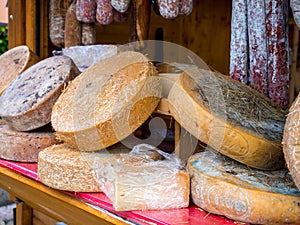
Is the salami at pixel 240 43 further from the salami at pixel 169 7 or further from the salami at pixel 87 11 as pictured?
the salami at pixel 87 11

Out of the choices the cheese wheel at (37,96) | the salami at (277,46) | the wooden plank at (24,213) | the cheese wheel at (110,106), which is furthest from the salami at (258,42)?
the wooden plank at (24,213)

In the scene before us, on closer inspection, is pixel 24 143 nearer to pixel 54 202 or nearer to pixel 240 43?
pixel 54 202

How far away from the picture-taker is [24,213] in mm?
2234

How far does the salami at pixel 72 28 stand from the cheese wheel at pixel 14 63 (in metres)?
0.23

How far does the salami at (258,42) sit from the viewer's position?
4.08ft

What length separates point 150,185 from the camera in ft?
3.57

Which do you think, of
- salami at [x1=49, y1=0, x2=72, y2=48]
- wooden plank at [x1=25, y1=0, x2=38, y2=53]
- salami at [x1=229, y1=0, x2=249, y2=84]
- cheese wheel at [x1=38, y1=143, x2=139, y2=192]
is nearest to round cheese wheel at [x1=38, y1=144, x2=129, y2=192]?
cheese wheel at [x1=38, y1=143, x2=139, y2=192]

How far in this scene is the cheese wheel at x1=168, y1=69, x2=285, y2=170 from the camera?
0.99 m

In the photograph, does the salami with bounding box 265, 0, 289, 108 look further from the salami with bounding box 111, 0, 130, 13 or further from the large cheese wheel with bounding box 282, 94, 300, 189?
the salami with bounding box 111, 0, 130, 13

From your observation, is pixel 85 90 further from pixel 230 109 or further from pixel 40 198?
pixel 230 109

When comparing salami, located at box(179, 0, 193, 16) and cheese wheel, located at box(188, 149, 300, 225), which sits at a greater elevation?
salami, located at box(179, 0, 193, 16)

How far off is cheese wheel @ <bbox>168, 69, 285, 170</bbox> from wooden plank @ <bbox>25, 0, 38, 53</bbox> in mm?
1300

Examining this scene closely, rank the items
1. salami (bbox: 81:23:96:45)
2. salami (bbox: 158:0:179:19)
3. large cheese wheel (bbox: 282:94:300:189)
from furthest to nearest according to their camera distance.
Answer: salami (bbox: 81:23:96:45), salami (bbox: 158:0:179:19), large cheese wheel (bbox: 282:94:300:189)

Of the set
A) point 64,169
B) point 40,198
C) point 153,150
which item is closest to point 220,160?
point 153,150
